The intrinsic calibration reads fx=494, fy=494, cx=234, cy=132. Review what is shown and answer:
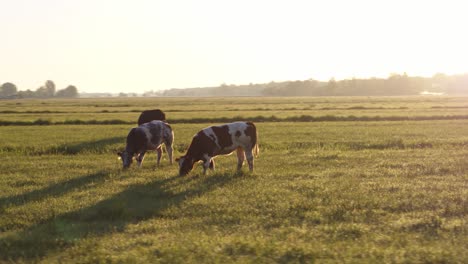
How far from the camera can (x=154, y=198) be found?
1436cm

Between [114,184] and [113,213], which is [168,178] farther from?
[113,213]

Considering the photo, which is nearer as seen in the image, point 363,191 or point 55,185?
point 363,191

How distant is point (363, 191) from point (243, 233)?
17.2 feet

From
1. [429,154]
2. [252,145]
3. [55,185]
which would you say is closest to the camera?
[55,185]

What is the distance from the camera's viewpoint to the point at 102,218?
12.3m

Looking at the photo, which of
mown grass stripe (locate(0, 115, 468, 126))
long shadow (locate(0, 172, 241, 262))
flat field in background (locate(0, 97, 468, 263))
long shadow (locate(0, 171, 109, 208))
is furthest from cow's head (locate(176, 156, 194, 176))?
mown grass stripe (locate(0, 115, 468, 126))

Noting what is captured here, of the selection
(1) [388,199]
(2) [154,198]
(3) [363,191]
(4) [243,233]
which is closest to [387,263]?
(4) [243,233]

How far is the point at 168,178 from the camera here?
17547 millimetres

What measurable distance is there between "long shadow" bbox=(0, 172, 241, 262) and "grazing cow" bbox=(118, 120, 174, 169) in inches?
145

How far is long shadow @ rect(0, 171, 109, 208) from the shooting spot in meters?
14.3

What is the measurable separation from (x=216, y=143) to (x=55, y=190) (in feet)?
18.9

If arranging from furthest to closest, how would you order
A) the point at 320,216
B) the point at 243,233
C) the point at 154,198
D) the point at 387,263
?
the point at 154,198 < the point at 320,216 < the point at 243,233 < the point at 387,263

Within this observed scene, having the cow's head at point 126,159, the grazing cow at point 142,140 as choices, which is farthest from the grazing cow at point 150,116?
the cow's head at point 126,159

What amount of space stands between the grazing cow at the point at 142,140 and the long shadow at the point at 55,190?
158 centimetres
